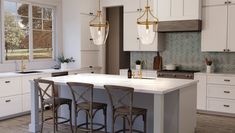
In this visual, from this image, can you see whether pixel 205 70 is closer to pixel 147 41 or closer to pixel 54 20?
pixel 147 41

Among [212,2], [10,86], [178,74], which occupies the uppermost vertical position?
[212,2]

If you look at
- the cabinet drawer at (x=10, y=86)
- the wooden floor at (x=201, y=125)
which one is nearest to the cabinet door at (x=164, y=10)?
the wooden floor at (x=201, y=125)

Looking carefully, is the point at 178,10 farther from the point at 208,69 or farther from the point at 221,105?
the point at 221,105

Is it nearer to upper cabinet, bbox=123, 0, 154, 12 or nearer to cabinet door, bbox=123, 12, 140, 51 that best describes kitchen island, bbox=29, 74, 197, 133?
cabinet door, bbox=123, 12, 140, 51

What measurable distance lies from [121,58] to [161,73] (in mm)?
2242

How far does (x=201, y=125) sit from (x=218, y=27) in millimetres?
2119

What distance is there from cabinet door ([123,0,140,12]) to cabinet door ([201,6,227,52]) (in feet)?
5.46

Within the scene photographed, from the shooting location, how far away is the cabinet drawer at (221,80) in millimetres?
5871

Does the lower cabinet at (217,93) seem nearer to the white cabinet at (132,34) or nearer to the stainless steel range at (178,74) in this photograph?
the stainless steel range at (178,74)

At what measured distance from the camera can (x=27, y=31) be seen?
685 cm

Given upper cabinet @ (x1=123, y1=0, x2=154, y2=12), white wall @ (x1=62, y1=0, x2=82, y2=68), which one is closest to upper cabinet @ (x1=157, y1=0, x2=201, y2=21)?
upper cabinet @ (x1=123, y1=0, x2=154, y2=12)

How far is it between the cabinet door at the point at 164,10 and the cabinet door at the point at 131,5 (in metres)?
0.70

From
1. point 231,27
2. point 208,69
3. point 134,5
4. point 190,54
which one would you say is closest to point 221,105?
point 208,69

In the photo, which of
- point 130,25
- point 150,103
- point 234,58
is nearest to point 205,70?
point 234,58
